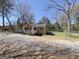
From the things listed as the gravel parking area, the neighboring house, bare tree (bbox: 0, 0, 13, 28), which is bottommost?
the gravel parking area

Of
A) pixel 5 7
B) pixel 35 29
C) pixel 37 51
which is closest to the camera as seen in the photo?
pixel 37 51

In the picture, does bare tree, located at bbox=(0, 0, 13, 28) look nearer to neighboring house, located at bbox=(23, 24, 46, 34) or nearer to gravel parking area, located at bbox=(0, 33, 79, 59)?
neighboring house, located at bbox=(23, 24, 46, 34)

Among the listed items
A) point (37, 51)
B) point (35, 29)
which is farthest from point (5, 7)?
point (37, 51)

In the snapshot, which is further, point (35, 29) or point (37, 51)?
point (35, 29)

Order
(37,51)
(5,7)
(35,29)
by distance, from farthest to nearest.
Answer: (35,29) < (5,7) < (37,51)

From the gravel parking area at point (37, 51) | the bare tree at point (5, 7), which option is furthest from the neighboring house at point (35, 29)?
the gravel parking area at point (37, 51)

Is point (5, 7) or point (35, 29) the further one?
point (35, 29)

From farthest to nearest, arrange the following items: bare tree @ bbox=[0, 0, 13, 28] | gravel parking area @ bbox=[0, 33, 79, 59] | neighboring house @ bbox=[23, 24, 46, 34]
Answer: neighboring house @ bbox=[23, 24, 46, 34], bare tree @ bbox=[0, 0, 13, 28], gravel parking area @ bbox=[0, 33, 79, 59]

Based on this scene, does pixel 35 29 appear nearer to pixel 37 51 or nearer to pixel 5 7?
pixel 5 7

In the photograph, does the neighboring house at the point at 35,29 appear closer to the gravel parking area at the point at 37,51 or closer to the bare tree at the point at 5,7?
the bare tree at the point at 5,7

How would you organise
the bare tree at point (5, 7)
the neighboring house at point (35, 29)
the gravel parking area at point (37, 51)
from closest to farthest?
1. the gravel parking area at point (37, 51)
2. the bare tree at point (5, 7)
3. the neighboring house at point (35, 29)

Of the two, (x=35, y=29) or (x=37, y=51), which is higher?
(x=35, y=29)

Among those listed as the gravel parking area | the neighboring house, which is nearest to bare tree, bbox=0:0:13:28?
the neighboring house

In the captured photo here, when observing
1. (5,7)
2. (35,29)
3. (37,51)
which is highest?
(5,7)
